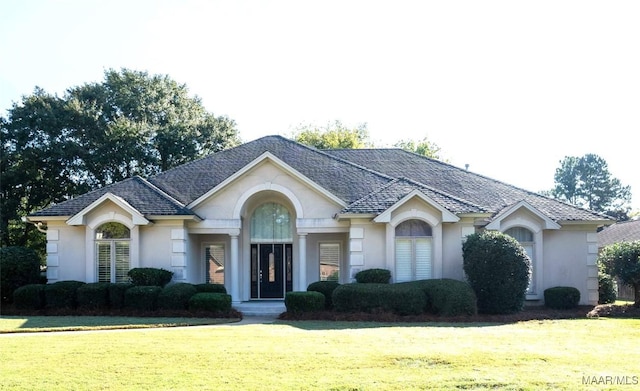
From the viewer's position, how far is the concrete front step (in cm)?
2223

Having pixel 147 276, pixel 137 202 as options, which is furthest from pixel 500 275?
pixel 137 202

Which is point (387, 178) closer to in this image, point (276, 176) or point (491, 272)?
point (276, 176)

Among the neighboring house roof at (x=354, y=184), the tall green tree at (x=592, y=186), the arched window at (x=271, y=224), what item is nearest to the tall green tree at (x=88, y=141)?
the neighboring house roof at (x=354, y=184)

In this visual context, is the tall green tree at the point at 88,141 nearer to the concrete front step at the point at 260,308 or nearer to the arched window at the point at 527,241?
the concrete front step at the point at 260,308

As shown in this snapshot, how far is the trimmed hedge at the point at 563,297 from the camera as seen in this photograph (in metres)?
23.2

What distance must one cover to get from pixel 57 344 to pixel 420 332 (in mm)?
8471

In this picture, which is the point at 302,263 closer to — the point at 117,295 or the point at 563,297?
the point at 117,295

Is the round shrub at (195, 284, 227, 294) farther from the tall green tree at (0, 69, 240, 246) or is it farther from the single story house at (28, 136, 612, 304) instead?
the tall green tree at (0, 69, 240, 246)

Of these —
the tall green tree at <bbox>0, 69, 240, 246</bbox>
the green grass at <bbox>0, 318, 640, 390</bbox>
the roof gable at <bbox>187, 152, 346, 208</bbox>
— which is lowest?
the green grass at <bbox>0, 318, 640, 390</bbox>

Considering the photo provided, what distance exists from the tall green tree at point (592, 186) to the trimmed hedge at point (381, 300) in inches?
2867

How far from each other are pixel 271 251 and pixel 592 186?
239ft

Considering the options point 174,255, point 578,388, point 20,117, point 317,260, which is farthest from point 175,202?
point 20,117

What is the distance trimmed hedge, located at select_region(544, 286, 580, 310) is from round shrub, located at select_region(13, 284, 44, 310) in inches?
712

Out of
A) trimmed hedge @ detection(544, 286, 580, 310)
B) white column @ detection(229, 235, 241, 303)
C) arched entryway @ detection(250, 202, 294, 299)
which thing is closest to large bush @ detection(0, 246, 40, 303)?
white column @ detection(229, 235, 241, 303)
